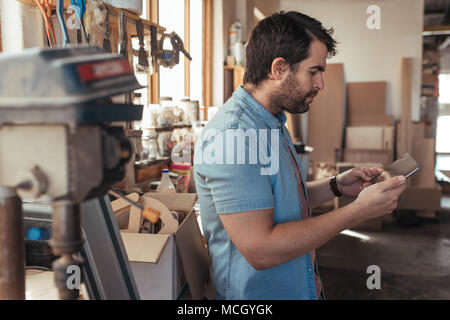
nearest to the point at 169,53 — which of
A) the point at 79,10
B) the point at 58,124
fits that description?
the point at 79,10

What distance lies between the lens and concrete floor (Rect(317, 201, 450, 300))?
120 inches

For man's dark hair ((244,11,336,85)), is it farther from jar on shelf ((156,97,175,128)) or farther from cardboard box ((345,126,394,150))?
cardboard box ((345,126,394,150))

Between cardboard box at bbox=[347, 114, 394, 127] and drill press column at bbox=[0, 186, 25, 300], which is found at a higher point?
cardboard box at bbox=[347, 114, 394, 127]

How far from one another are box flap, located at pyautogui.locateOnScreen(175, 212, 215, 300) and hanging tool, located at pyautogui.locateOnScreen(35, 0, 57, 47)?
2.48 ft

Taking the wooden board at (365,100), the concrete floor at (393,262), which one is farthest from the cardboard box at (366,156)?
the concrete floor at (393,262)

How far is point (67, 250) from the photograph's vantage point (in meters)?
0.60

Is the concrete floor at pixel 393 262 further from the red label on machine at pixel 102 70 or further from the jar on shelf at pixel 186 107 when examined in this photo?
the red label on machine at pixel 102 70

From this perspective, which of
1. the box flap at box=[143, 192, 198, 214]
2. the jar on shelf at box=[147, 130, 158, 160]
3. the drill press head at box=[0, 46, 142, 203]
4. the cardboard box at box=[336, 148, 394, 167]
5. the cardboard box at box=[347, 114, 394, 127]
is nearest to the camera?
the drill press head at box=[0, 46, 142, 203]

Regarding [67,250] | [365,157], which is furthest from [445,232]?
[67,250]

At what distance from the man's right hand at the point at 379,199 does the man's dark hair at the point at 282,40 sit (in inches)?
17.2

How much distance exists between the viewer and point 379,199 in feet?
3.72

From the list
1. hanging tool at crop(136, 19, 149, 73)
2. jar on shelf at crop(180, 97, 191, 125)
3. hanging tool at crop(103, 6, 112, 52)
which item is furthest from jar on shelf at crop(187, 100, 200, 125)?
hanging tool at crop(103, 6, 112, 52)

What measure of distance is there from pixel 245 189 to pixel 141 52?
4.05 feet
